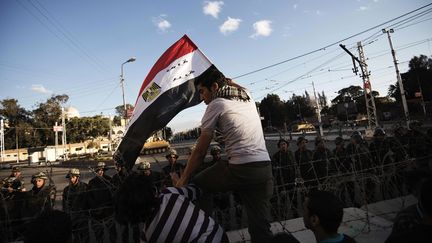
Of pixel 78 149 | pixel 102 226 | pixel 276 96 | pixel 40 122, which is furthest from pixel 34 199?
pixel 276 96

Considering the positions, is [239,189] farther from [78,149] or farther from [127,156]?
[78,149]

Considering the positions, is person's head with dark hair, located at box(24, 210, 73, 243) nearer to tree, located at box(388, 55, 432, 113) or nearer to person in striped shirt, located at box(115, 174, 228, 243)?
person in striped shirt, located at box(115, 174, 228, 243)

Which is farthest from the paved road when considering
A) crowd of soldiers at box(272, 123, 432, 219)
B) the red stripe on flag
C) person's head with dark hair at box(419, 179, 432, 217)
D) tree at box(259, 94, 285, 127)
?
tree at box(259, 94, 285, 127)

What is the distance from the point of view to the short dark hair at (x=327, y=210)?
175 centimetres

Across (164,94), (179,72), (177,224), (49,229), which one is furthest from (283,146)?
(49,229)

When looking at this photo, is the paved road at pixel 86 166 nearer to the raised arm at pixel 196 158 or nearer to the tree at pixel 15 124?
the raised arm at pixel 196 158

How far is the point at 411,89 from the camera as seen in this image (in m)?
51.1

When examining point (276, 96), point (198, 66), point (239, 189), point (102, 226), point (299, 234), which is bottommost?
point (299, 234)

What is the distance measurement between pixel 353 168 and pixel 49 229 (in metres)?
3.14

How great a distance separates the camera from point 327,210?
1.78 metres

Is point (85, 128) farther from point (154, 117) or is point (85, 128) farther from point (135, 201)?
point (135, 201)

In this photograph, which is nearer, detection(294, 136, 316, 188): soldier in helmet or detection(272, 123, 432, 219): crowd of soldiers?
detection(272, 123, 432, 219): crowd of soldiers

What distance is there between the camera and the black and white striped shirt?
5.48 feet

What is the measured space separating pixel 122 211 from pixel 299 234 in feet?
7.52
